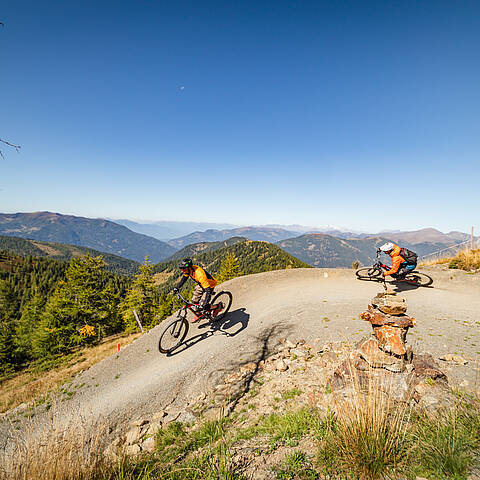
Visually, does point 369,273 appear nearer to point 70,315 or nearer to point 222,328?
point 222,328

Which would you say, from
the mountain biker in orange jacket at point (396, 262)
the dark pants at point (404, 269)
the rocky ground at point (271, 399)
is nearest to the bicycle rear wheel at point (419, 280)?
the dark pants at point (404, 269)

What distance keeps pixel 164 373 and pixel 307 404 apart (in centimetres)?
611

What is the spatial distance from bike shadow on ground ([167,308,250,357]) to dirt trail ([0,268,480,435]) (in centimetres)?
5

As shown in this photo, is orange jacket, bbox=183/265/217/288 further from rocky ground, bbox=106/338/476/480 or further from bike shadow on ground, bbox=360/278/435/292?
bike shadow on ground, bbox=360/278/435/292

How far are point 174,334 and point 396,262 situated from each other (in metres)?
11.6

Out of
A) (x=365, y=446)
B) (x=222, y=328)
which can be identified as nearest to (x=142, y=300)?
(x=222, y=328)

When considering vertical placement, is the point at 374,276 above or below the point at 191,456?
above

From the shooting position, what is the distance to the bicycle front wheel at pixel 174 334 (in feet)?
33.2

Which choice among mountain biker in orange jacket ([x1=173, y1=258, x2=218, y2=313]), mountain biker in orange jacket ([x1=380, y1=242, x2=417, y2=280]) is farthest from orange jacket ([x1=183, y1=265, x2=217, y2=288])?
mountain biker in orange jacket ([x1=380, y1=242, x2=417, y2=280])

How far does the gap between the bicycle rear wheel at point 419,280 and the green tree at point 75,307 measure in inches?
1140

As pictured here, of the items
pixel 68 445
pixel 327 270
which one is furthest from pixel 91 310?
pixel 68 445

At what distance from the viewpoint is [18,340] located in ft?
114

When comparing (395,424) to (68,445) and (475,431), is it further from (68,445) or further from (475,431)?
(68,445)

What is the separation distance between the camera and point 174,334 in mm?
10203
